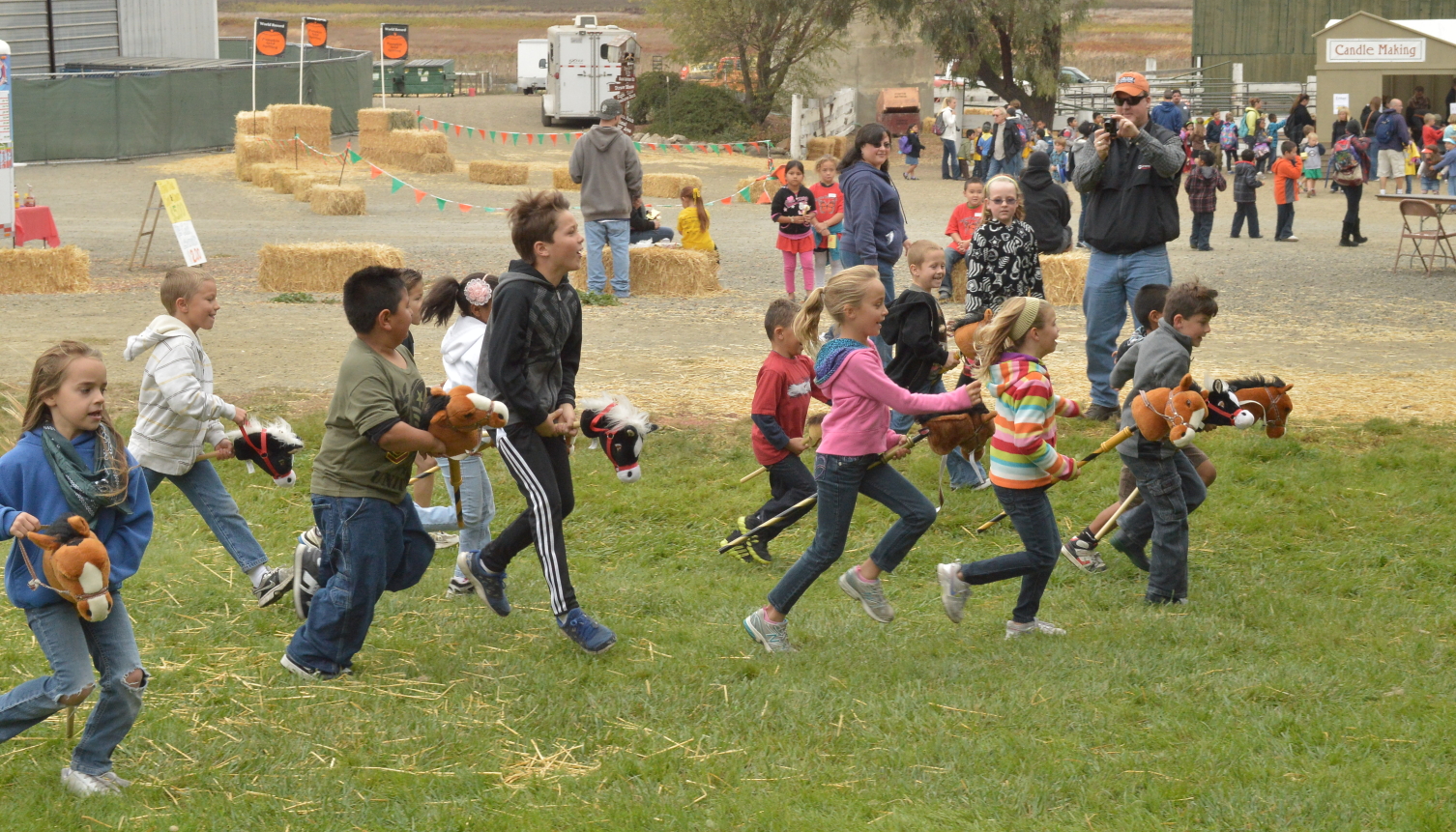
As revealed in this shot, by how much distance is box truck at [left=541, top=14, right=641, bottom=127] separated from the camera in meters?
41.4

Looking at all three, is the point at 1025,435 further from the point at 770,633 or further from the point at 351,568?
the point at 351,568

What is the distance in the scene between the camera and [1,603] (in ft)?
21.3

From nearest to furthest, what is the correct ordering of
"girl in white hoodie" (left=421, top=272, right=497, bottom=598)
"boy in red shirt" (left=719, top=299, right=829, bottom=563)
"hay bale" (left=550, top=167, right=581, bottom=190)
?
"girl in white hoodie" (left=421, top=272, right=497, bottom=598) → "boy in red shirt" (left=719, top=299, right=829, bottom=563) → "hay bale" (left=550, top=167, right=581, bottom=190)

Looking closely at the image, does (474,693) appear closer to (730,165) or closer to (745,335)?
(745,335)

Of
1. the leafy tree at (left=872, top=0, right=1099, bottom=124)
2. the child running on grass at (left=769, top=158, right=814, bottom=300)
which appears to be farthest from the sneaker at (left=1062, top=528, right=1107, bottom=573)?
the leafy tree at (left=872, top=0, right=1099, bottom=124)

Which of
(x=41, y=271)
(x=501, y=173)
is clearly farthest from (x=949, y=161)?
(x=41, y=271)

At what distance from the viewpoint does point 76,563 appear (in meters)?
4.00

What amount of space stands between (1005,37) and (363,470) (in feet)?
116

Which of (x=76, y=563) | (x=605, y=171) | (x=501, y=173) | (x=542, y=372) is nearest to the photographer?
(x=76, y=563)

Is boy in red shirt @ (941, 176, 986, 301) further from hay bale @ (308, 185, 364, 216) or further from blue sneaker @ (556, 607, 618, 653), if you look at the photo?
hay bale @ (308, 185, 364, 216)

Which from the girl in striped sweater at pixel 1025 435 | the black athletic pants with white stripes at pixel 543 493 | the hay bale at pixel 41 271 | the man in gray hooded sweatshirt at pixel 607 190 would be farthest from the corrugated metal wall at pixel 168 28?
the girl in striped sweater at pixel 1025 435

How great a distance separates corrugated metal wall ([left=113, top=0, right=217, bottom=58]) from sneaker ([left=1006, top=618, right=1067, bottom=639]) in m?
41.9

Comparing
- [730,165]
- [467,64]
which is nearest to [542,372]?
[730,165]

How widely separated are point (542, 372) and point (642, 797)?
1.88m
